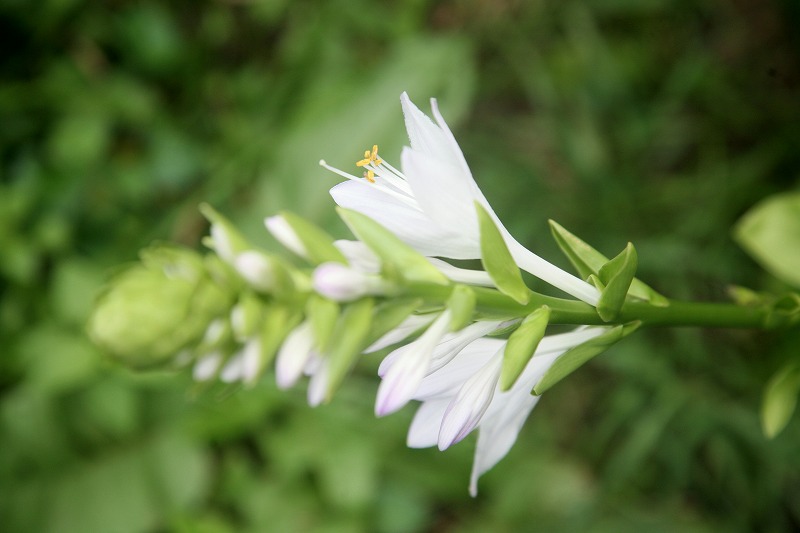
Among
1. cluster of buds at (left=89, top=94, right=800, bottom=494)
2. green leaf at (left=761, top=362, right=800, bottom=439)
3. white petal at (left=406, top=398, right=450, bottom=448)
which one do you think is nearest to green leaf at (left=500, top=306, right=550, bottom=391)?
cluster of buds at (left=89, top=94, right=800, bottom=494)

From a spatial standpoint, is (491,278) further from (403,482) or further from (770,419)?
(403,482)

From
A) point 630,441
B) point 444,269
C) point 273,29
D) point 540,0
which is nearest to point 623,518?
point 630,441

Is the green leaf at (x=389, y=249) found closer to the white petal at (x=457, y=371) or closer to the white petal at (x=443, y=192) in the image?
the white petal at (x=443, y=192)

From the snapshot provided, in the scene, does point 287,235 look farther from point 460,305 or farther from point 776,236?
point 776,236

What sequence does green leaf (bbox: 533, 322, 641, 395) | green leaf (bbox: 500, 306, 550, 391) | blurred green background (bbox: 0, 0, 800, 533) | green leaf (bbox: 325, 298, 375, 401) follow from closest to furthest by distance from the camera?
green leaf (bbox: 325, 298, 375, 401), green leaf (bbox: 500, 306, 550, 391), green leaf (bbox: 533, 322, 641, 395), blurred green background (bbox: 0, 0, 800, 533)

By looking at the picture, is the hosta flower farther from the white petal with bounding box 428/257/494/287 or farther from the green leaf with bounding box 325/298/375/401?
the green leaf with bounding box 325/298/375/401

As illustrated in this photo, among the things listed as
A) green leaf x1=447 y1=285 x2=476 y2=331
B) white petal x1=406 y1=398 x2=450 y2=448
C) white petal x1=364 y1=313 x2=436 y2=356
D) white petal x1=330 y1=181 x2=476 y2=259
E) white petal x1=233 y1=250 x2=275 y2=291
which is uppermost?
white petal x1=233 y1=250 x2=275 y2=291
